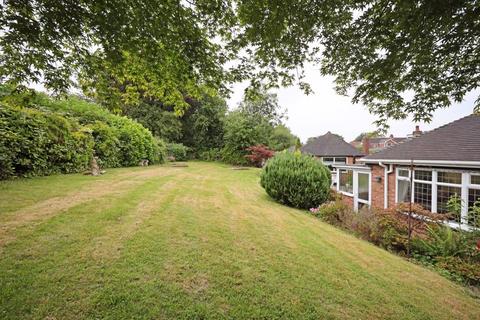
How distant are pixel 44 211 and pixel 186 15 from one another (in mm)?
4771

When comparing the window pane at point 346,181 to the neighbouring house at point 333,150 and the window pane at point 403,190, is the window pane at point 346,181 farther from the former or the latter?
the neighbouring house at point 333,150

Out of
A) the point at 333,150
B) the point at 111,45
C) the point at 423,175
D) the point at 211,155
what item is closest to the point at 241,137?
the point at 211,155

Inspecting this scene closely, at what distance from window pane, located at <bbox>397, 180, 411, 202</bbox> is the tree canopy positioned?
6743 millimetres

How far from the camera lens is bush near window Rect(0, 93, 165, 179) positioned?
6346mm

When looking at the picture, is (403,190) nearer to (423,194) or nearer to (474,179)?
(423,194)

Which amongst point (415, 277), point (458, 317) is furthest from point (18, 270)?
point (415, 277)

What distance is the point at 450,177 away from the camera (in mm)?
7527

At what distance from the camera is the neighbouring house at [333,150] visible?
25.2 metres

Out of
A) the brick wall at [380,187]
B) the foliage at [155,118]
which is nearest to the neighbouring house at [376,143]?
the brick wall at [380,187]

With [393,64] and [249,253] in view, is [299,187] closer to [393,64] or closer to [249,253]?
[249,253]

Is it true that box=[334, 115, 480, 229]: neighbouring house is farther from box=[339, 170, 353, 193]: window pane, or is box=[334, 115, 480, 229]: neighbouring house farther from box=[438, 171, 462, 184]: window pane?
box=[339, 170, 353, 193]: window pane

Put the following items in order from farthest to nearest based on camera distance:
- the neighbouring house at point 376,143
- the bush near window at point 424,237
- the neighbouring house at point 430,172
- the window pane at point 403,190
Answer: the neighbouring house at point 376,143
the window pane at point 403,190
the neighbouring house at point 430,172
the bush near window at point 424,237

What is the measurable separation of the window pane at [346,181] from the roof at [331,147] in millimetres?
13744

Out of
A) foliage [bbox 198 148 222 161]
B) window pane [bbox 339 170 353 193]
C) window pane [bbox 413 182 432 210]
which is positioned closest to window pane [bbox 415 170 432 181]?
window pane [bbox 413 182 432 210]
